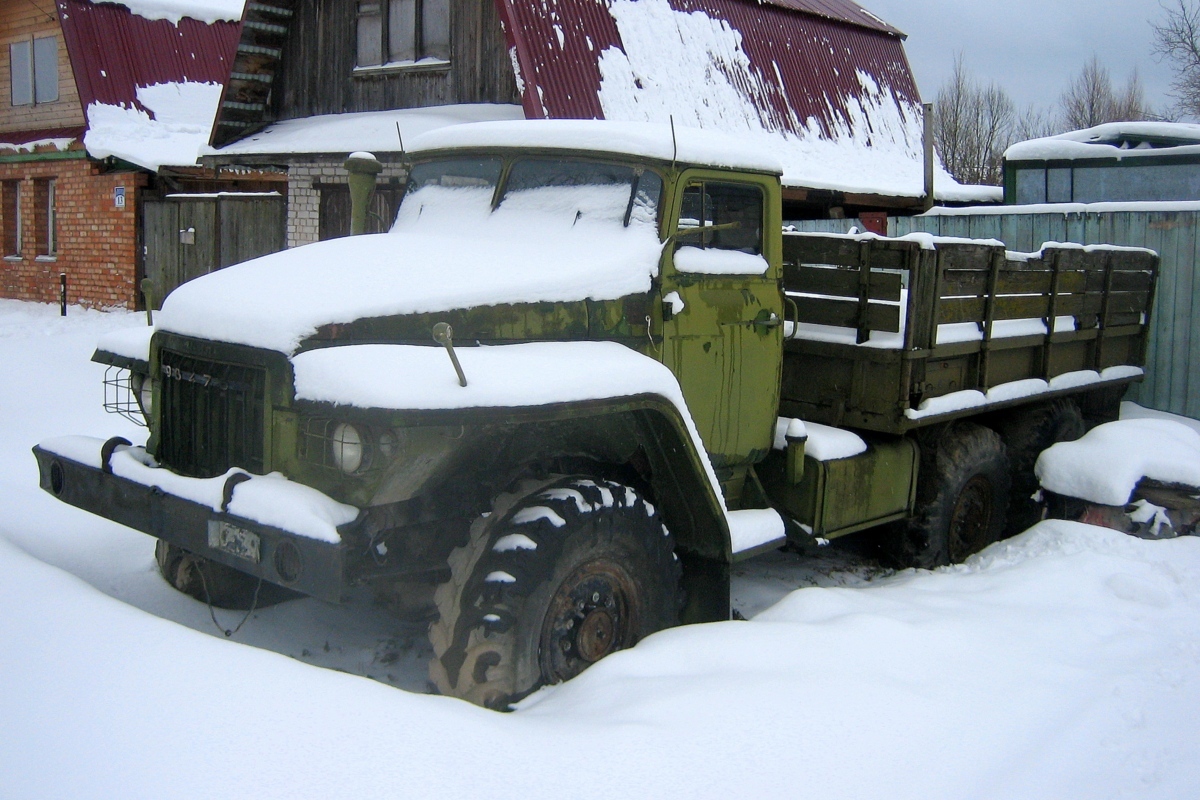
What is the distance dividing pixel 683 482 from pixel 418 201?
1.89 metres

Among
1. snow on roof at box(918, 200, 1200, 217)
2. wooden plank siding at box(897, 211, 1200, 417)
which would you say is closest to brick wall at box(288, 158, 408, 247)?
snow on roof at box(918, 200, 1200, 217)

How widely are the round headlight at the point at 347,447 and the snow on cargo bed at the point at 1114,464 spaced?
4.63 metres

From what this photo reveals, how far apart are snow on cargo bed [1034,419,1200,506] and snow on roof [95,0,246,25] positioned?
15.5 m

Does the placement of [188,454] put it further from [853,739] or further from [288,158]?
[288,158]

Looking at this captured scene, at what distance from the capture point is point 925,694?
359cm

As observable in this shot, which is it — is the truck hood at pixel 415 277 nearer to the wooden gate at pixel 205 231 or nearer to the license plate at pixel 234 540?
the license plate at pixel 234 540

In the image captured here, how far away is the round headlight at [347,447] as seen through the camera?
10.8ft

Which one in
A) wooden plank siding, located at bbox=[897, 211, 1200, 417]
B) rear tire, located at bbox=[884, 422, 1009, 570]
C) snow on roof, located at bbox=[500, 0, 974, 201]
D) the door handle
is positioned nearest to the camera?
the door handle

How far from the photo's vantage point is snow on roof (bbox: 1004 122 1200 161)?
11.8 m

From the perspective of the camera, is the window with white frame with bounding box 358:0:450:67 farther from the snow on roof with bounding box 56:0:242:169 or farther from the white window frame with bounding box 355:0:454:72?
the snow on roof with bounding box 56:0:242:169

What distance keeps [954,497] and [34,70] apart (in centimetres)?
1831

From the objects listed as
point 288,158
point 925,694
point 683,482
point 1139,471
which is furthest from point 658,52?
point 925,694

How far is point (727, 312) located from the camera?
4.63m

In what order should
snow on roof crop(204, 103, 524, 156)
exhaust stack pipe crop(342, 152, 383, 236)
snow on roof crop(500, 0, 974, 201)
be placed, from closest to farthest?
exhaust stack pipe crop(342, 152, 383, 236) → snow on roof crop(500, 0, 974, 201) → snow on roof crop(204, 103, 524, 156)
